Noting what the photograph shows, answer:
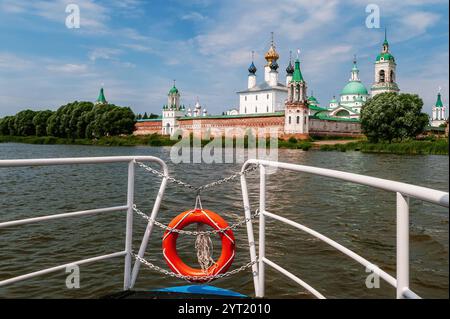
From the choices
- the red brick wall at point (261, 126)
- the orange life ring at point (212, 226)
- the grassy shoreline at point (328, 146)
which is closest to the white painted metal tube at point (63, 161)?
the orange life ring at point (212, 226)

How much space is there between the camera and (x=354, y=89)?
85750 mm

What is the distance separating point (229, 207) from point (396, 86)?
270 feet

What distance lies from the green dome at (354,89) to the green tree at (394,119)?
141ft

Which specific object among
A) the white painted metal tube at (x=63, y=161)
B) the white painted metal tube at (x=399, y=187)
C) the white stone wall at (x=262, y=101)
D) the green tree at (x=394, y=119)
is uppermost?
the white stone wall at (x=262, y=101)

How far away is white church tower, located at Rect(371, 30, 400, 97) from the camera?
81.5m

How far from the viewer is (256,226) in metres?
7.90

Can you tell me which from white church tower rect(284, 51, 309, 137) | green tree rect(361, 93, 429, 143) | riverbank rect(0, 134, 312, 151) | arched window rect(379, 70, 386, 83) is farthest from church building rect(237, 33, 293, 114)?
green tree rect(361, 93, 429, 143)

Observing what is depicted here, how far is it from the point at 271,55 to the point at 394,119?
150 feet

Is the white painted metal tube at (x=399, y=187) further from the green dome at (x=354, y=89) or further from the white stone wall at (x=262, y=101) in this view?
the green dome at (x=354, y=89)

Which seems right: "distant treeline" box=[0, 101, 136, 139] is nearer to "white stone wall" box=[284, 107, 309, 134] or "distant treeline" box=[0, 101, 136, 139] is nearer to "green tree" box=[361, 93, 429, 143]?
"white stone wall" box=[284, 107, 309, 134]

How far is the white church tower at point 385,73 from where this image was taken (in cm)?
8150

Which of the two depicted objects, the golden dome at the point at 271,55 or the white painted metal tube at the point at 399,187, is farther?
the golden dome at the point at 271,55

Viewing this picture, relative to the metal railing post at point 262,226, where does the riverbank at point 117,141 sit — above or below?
above

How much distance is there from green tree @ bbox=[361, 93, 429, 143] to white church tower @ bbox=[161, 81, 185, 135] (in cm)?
4269
